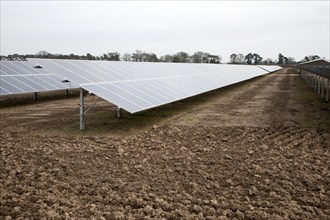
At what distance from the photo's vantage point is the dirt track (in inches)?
225

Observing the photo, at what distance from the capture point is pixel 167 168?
25.3ft

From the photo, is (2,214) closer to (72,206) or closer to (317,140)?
(72,206)

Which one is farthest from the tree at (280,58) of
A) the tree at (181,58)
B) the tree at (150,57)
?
the tree at (150,57)

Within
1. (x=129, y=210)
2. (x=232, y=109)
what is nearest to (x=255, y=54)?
(x=232, y=109)

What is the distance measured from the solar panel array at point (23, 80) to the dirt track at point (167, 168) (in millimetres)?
5149

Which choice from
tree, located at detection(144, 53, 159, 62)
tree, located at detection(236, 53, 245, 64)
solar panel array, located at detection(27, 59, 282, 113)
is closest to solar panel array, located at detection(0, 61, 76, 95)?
solar panel array, located at detection(27, 59, 282, 113)

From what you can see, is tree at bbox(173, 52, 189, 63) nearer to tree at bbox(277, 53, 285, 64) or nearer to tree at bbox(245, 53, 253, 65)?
tree at bbox(245, 53, 253, 65)

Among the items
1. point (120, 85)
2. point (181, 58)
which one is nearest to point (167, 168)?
point (120, 85)

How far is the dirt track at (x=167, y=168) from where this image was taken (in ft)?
18.8

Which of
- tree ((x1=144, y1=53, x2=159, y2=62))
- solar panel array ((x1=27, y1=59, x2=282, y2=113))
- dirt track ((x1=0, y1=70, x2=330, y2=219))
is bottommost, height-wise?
dirt track ((x1=0, y1=70, x2=330, y2=219))

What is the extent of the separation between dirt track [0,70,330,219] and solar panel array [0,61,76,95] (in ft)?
16.9

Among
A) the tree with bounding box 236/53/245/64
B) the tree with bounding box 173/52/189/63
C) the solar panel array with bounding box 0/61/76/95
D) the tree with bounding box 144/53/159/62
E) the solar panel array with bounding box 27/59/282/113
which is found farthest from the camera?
the tree with bounding box 236/53/245/64

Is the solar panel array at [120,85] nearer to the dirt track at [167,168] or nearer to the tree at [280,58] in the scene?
the dirt track at [167,168]

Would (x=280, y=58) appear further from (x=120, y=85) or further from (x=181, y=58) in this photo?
(x=120, y=85)
